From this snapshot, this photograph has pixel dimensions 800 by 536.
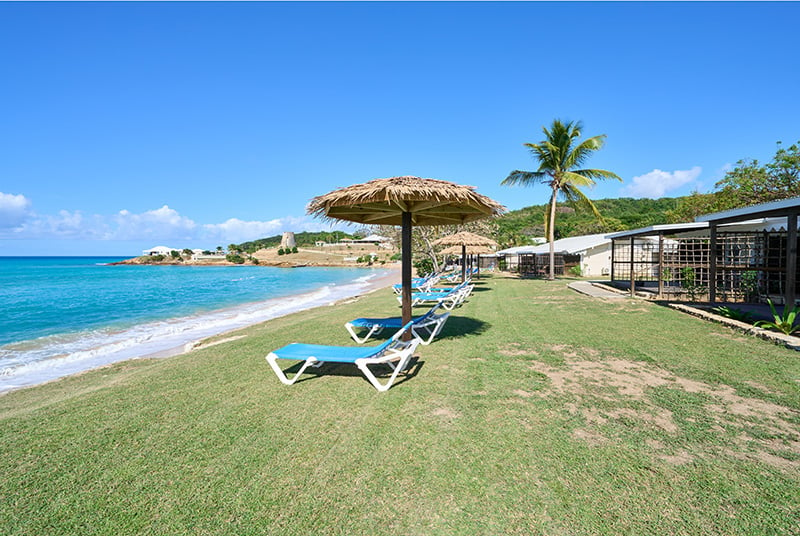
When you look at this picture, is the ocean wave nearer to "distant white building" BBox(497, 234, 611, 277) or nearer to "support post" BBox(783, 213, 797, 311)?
"support post" BBox(783, 213, 797, 311)

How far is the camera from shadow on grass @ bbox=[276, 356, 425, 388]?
4.61m

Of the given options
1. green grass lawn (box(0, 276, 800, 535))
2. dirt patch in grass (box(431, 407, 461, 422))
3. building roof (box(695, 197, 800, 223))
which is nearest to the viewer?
green grass lawn (box(0, 276, 800, 535))

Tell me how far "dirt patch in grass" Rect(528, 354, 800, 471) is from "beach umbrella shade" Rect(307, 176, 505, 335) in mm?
2286

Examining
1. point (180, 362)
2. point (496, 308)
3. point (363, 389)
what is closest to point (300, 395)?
point (363, 389)

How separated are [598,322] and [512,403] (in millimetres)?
5107

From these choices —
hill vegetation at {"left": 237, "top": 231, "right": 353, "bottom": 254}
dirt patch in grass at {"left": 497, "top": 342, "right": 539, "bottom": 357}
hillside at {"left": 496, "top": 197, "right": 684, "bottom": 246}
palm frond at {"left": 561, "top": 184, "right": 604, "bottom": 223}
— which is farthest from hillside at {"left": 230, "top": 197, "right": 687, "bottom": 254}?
hill vegetation at {"left": 237, "top": 231, "right": 353, "bottom": 254}

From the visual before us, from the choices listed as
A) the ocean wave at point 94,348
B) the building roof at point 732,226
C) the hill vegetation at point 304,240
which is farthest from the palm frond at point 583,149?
the hill vegetation at point 304,240

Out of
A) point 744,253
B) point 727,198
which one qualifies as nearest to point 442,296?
point 744,253

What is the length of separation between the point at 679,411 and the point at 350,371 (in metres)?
3.47

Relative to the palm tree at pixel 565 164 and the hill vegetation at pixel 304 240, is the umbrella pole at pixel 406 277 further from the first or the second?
the hill vegetation at pixel 304 240

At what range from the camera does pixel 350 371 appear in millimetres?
4883

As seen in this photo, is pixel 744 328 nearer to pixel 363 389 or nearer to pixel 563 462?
pixel 563 462

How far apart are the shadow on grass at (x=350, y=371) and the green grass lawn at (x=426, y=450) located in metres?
0.05

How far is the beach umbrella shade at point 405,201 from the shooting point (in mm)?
4723
